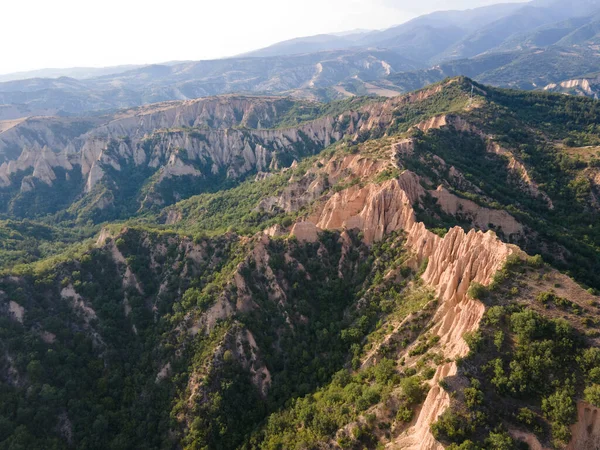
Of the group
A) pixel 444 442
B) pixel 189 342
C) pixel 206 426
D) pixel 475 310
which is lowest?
pixel 206 426

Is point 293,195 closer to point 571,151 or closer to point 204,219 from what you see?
point 204,219

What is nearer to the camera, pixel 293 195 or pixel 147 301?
pixel 147 301

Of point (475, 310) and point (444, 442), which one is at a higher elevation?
point (475, 310)

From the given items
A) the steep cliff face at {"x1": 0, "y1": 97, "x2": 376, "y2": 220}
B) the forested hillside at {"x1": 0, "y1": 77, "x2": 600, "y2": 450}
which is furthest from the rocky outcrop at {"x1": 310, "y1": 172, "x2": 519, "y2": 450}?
the steep cliff face at {"x1": 0, "y1": 97, "x2": 376, "y2": 220}

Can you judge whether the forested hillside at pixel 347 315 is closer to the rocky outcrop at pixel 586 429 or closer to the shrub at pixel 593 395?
the rocky outcrop at pixel 586 429

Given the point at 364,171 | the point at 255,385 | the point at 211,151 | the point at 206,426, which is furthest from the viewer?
the point at 211,151

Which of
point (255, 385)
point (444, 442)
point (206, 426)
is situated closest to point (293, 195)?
point (255, 385)

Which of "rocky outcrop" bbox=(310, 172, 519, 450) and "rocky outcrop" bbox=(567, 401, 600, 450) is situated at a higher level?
"rocky outcrop" bbox=(310, 172, 519, 450)

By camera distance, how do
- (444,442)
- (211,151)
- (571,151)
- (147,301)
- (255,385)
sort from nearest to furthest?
(444,442) < (255,385) < (147,301) < (571,151) < (211,151)

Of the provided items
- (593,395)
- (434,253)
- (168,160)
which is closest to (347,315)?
(434,253)

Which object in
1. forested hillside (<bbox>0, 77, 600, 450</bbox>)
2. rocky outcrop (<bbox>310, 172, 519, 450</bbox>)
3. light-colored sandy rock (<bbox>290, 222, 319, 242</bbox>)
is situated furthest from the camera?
light-colored sandy rock (<bbox>290, 222, 319, 242</bbox>)

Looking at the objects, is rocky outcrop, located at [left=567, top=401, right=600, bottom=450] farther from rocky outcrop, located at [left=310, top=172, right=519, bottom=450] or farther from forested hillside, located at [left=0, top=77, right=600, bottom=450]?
rocky outcrop, located at [left=310, top=172, right=519, bottom=450]
